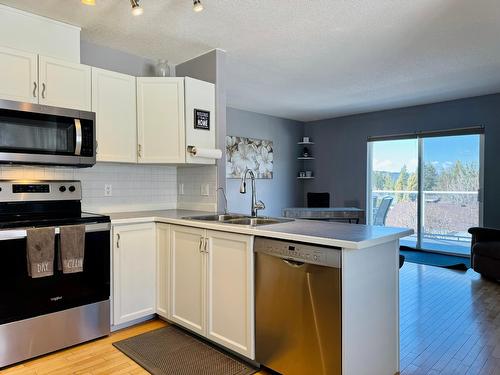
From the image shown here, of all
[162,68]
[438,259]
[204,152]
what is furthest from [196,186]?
[438,259]

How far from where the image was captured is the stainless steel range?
82.5 inches

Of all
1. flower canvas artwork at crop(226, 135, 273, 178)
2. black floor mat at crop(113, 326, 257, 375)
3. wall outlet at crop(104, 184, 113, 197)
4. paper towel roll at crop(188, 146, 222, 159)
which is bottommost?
black floor mat at crop(113, 326, 257, 375)

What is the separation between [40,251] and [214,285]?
111 cm

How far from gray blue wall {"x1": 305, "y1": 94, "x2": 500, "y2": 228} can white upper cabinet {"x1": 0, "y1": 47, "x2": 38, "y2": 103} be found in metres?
5.51

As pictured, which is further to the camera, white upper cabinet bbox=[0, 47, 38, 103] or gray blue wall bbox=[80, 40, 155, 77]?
gray blue wall bbox=[80, 40, 155, 77]

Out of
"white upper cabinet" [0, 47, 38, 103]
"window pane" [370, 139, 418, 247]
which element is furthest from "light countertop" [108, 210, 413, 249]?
"window pane" [370, 139, 418, 247]

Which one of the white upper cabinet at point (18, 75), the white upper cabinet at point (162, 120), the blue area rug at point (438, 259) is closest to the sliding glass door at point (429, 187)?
the blue area rug at point (438, 259)

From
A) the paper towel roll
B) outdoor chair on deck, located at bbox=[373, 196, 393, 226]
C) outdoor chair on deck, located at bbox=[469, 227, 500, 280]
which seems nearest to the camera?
the paper towel roll

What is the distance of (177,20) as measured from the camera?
2.66 m

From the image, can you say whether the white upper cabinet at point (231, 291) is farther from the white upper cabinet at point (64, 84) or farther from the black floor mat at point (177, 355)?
the white upper cabinet at point (64, 84)

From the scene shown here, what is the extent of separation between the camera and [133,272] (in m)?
2.69

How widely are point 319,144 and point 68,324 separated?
19.4 ft

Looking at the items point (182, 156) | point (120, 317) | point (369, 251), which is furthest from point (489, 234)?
point (120, 317)

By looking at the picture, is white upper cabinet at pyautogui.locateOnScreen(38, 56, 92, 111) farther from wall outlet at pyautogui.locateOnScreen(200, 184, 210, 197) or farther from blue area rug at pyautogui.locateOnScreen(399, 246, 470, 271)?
blue area rug at pyautogui.locateOnScreen(399, 246, 470, 271)
